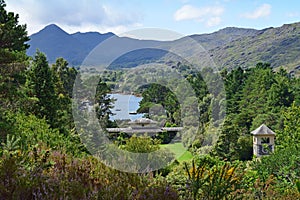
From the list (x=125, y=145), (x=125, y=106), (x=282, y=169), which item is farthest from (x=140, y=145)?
(x=282, y=169)

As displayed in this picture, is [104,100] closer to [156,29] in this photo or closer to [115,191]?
[156,29]

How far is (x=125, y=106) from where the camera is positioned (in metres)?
7.20

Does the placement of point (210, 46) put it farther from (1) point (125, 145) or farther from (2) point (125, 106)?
(1) point (125, 145)

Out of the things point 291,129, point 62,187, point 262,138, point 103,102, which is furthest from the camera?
point 262,138

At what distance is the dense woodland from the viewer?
2.34m

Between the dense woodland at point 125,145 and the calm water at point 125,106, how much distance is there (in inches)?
6.7

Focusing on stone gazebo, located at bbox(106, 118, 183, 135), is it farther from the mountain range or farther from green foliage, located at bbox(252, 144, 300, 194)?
green foliage, located at bbox(252, 144, 300, 194)

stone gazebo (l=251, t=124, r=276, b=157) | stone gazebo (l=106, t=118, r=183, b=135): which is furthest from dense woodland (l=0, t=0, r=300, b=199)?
stone gazebo (l=251, t=124, r=276, b=157)

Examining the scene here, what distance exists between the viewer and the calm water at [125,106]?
702 cm

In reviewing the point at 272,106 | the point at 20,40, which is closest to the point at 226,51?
the point at 272,106

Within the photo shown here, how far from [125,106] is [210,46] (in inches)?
1901

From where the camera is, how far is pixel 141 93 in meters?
7.12

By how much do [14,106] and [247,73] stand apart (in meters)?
20.3

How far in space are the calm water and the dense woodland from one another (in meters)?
0.17
